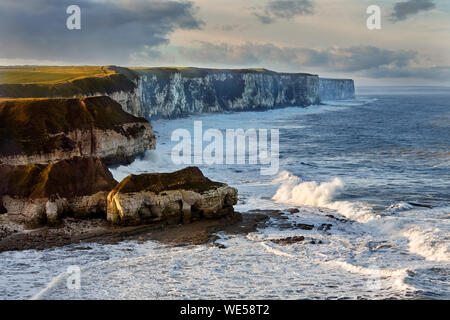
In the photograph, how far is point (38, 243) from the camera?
2152 cm

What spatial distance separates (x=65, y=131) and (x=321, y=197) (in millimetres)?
20321

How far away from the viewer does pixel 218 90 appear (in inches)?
5659

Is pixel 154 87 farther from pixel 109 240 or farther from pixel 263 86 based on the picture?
pixel 109 240

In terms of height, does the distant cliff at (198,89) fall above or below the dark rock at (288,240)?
above

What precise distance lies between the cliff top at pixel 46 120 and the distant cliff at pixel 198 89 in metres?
11.7

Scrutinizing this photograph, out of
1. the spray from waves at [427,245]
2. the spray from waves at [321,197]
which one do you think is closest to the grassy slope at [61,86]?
the spray from waves at [321,197]

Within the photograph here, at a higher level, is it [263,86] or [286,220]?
[263,86]

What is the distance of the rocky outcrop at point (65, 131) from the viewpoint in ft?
116

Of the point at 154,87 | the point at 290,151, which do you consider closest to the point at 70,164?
the point at 290,151

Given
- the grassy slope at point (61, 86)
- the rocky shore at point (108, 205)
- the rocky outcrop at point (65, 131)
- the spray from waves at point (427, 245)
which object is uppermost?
the grassy slope at point (61, 86)

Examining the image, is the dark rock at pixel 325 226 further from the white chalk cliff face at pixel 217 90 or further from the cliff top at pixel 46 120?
the white chalk cliff face at pixel 217 90

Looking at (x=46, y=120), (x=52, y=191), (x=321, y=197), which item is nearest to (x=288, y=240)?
(x=321, y=197)

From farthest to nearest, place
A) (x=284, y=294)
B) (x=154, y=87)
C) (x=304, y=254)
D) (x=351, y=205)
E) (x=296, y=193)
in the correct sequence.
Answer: (x=154, y=87)
(x=296, y=193)
(x=351, y=205)
(x=304, y=254)
(x=284, y=294)

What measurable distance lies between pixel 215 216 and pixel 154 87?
89476 millimetres
